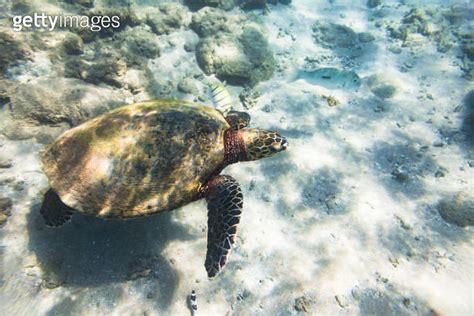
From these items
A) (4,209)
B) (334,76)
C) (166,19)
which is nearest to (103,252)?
(4,209)

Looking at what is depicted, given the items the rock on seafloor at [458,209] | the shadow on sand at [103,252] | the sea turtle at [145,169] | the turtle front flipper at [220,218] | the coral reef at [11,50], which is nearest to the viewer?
the turtle front flipper at [220,218]

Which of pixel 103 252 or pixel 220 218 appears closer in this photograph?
pixel 220 218

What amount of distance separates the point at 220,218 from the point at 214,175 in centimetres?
77

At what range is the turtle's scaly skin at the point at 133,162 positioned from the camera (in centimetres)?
334

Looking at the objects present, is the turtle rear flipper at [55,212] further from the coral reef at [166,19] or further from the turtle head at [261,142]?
the coral reef at [166,19]

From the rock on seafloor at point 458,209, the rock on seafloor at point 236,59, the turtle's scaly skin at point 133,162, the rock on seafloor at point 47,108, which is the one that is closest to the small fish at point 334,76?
the rock on seafloor at point 236,59

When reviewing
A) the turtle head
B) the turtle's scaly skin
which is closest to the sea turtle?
the turtle's scaly skin

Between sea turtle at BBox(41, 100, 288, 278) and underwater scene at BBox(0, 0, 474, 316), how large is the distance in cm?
2

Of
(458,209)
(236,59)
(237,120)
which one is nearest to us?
(237,120)

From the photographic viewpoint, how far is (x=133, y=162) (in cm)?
341

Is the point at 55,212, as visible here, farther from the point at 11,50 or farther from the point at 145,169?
the point at 11,50

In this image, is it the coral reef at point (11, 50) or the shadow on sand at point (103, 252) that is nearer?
the shadow on sand at point (103, 252)

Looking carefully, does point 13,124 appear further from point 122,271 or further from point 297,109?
point 297,109

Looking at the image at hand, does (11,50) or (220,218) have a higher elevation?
(220,218)
